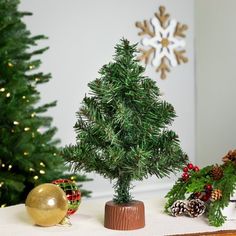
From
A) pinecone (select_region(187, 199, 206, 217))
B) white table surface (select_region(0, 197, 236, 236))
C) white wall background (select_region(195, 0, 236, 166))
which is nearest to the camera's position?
white table surface (select_region(0, 197, 236, 236))

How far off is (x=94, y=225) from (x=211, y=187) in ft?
1.04

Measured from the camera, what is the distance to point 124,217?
110 centimetres

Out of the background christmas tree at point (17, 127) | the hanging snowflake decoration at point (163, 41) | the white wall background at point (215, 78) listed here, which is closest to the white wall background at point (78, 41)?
the hanging snowflake decoration at point (163, 41)

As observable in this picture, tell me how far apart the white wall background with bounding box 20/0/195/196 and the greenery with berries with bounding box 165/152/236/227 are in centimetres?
197

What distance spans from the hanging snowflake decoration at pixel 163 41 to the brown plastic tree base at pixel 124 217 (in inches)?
101

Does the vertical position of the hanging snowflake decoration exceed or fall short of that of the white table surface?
it exceeds it

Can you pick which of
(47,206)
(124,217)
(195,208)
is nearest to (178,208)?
(195,208)

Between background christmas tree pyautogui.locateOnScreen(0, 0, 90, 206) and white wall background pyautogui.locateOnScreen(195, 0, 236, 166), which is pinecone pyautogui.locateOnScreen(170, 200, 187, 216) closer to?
background christmas tree pyautogui.locateOnScreen(0, 0, 90, 206)

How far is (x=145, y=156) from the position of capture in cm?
107

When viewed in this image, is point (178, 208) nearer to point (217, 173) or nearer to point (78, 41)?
point (217, 173)

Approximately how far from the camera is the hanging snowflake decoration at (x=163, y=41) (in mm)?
3617

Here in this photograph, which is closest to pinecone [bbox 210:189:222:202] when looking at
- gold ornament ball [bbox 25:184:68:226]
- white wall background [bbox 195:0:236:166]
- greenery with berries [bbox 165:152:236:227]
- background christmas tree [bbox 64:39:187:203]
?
greenery with berries [bbox 165:152:236:227]

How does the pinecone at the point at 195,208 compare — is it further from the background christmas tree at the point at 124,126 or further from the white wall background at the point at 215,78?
the white wall background at the point at 215,78

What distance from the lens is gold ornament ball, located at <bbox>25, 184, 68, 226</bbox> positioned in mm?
1122
